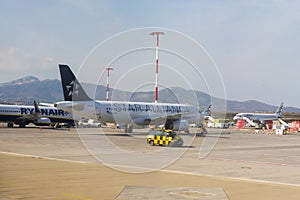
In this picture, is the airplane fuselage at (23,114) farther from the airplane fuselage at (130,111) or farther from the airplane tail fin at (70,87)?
the airplane tail fin at (70,87)

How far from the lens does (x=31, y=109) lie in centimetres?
8375

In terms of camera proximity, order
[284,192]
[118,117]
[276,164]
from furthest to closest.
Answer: [118,117] → [276,164] → [284,192]

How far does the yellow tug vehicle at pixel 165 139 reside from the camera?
40219 millimetres

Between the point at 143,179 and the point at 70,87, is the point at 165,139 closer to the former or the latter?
the point at 143,179

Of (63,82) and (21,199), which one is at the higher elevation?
(63,82)

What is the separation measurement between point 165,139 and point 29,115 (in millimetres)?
47414

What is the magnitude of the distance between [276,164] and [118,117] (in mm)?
36863

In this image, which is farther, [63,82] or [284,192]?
[63,82]

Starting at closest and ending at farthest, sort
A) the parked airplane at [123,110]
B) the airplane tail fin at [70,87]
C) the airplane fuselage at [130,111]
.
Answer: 1. the airplane fuselage at [130,111]
2. the parked airplane at [123,110]
3. the airplane tail fin at [70,87]

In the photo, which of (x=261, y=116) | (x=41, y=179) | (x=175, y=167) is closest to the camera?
(x=41, y=179)

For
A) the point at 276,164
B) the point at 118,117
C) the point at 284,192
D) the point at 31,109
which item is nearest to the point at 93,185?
the point at 284,192

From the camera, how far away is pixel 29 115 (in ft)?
269

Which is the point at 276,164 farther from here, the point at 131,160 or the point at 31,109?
the point at 31,109

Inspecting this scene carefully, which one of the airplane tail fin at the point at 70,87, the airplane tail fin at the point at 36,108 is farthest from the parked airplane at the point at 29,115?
the airplane tail fin at the point at 70,87
